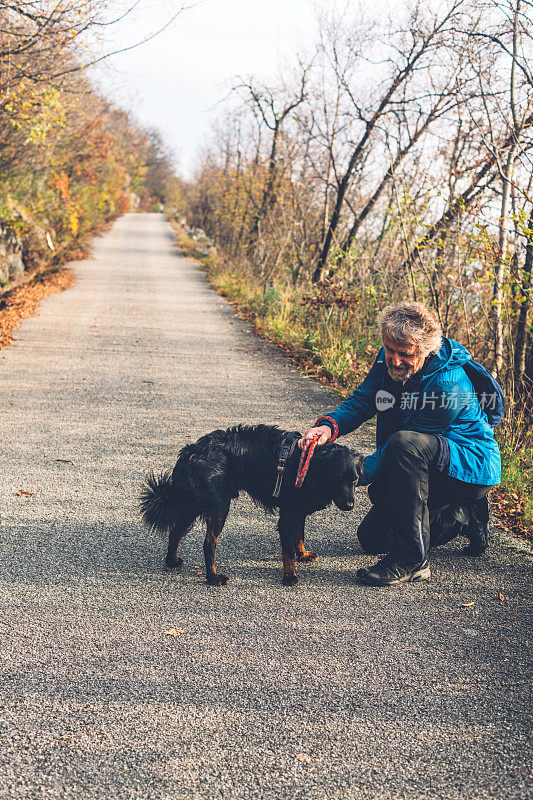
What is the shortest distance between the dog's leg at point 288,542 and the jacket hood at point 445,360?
3.54 ft

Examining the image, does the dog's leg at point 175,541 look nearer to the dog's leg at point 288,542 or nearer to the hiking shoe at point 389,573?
the dog's leg at point 288,542

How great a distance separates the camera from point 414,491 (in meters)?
3.31

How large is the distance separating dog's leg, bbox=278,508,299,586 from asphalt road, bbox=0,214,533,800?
0.29 ft

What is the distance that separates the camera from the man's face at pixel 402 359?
3.39 meters

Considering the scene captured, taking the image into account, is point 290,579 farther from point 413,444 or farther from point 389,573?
point 413,444

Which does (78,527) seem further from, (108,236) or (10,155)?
(108,236)

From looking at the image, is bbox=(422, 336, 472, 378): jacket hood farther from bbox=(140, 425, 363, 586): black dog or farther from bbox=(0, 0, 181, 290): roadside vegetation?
bbox=(0, 0, 181, 290): roadside vegetation

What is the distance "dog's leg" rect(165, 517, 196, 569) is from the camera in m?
3.47

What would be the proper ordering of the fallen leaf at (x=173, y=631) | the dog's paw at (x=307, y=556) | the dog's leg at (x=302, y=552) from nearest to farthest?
the fallen leaf at (x=173, y=631) < the dog's leg at (x=302, y=552) < the dog's paw at (x=307, y=556)

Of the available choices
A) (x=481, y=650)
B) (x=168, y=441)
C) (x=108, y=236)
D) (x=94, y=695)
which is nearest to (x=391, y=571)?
(x=481, y=650)

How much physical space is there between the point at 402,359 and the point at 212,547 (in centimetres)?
144

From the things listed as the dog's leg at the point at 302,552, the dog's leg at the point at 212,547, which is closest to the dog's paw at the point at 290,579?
the dog's leg at the point at 302,552

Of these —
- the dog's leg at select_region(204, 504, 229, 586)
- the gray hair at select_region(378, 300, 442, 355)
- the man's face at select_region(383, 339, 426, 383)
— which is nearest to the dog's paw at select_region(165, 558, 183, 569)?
the dog's leg at select_region(204, 504, 229, 586)

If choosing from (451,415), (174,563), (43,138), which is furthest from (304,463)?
(43,138)
